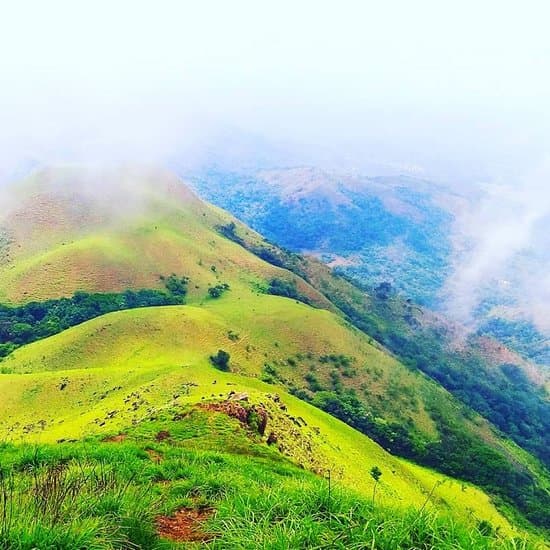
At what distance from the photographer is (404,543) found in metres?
8.69

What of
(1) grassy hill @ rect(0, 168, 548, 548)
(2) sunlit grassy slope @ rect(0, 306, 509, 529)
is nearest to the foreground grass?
(1) grassy hill @ rect(0, 168, 548, 548)

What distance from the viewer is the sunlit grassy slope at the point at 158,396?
3869cm

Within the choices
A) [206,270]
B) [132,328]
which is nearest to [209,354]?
[132,328]

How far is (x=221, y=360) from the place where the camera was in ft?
292

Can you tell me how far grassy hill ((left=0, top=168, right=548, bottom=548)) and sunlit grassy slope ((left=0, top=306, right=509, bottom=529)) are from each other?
0.85 ft

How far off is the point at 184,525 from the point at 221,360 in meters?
78.6

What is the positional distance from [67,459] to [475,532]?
34.9 feet

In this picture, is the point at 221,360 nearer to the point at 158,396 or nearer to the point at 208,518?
the point at 158,396

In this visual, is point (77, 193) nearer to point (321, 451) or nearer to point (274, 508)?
point (321, 451)

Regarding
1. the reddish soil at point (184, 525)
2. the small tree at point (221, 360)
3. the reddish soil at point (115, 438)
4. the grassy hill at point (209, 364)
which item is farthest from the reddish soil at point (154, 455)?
the small tree at point (221, 360)

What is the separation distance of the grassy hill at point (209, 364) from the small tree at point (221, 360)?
2089 millimetres

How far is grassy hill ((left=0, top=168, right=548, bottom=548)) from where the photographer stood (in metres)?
47.3

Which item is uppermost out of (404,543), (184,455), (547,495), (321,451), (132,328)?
(404,543)

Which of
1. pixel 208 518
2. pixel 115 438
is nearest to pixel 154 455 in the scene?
pixel 208 518
